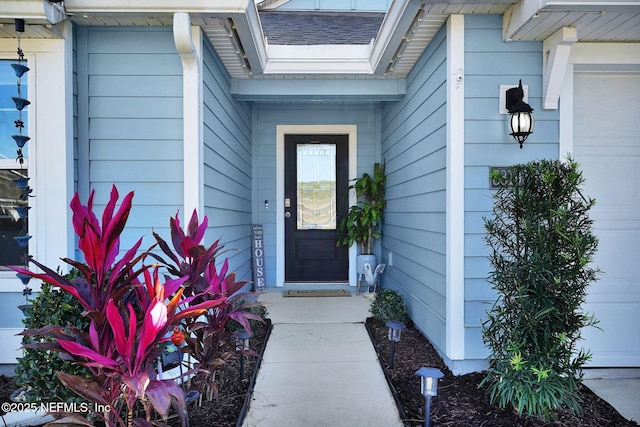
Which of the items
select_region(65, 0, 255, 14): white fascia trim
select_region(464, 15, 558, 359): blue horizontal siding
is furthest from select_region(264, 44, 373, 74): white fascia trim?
select_region(464, 15, 558, 359): blue horizontal siding

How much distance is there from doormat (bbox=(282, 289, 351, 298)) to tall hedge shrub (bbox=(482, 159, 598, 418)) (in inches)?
113

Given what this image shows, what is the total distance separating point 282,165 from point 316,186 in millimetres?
507

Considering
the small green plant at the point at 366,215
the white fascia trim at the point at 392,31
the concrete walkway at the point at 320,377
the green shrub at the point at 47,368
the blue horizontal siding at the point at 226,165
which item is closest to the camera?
the green shrub at the point at 47,368

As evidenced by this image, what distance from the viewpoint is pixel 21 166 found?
8.66 ft

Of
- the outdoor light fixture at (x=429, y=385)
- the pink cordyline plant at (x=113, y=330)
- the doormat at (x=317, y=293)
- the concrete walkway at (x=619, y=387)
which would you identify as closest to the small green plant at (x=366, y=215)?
the doormat at (x=317, y=293)

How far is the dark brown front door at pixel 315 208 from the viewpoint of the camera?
17.6 feet

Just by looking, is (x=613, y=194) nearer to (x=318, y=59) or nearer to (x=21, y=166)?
(x=318, y=59)

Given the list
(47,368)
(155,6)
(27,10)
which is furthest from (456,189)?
(27,10)

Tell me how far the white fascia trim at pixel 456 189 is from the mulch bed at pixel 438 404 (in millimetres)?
266

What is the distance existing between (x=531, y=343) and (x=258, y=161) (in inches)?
153

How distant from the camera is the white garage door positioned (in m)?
2.86

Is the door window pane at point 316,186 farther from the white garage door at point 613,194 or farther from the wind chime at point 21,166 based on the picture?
the wind chime at point 21,166

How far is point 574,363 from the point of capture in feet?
6.85

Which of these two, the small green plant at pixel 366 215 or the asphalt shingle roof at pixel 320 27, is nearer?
the asphalt shingle roof at pixel 320 27
